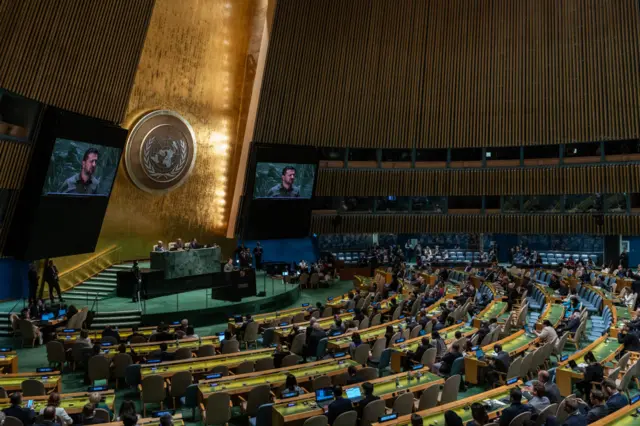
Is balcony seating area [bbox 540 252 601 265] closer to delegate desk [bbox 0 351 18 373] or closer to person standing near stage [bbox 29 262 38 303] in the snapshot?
person standing near stage [bbox 29 262 38 303]

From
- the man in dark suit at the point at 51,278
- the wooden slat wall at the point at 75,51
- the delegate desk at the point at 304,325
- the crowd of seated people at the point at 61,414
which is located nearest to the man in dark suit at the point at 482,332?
the delegate desk at the point at 304,325

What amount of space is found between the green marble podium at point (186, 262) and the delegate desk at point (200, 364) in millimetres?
8172

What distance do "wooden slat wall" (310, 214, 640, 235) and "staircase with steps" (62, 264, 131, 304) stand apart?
1059cm

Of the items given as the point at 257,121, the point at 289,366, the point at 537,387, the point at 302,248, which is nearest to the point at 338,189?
the point at 302,248

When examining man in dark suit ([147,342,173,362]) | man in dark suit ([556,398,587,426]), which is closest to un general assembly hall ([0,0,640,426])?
man in dark suit ([556,398,587,426])

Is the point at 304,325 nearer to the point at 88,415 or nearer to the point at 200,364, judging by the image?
the point at 200,364

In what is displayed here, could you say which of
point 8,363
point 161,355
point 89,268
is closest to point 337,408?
point 161,355

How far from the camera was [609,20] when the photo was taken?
24797 millimetres

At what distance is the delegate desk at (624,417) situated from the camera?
6.76 meters

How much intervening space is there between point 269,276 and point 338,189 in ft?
20.3

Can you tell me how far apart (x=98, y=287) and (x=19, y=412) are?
12939 millimetres

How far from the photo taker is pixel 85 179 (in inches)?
668

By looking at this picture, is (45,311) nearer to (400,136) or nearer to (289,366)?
(289,366)

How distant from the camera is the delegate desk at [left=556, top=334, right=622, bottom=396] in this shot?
9.38 metres
